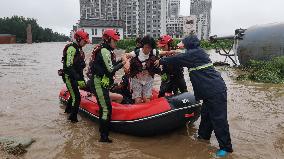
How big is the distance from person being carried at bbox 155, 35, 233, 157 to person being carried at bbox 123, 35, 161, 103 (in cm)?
57

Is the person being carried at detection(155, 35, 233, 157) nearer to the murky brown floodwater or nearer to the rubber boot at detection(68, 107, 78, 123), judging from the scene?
the murky brown floodwater

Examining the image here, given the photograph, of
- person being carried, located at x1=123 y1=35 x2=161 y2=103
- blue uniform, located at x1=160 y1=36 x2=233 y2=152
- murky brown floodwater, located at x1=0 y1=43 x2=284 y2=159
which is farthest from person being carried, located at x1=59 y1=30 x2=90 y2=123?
blue uniform, located at x1=160 y1=36 x2=233 y2=152

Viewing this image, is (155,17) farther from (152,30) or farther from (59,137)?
(59,137)

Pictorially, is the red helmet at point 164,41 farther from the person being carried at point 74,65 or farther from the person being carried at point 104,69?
the person being carried at point 74,65

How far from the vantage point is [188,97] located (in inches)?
264

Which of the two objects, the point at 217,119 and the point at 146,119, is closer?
the point at 217,119

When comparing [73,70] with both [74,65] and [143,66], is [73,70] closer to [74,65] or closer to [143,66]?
[74,65]

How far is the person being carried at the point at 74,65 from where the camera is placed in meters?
7.51

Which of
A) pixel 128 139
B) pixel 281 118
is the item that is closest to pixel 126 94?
pixel 128 139

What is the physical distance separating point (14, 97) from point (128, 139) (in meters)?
5.36

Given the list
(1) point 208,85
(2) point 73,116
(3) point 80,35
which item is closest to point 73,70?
(3) point 80,35

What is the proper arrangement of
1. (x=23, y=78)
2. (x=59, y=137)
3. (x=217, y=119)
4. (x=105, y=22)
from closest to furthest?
(x=217, y=119) < (x=59, y=137) < (x=23, y=78) < (x=105, y=22)

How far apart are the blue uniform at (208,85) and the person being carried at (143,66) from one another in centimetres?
57

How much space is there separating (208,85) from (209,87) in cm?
4
